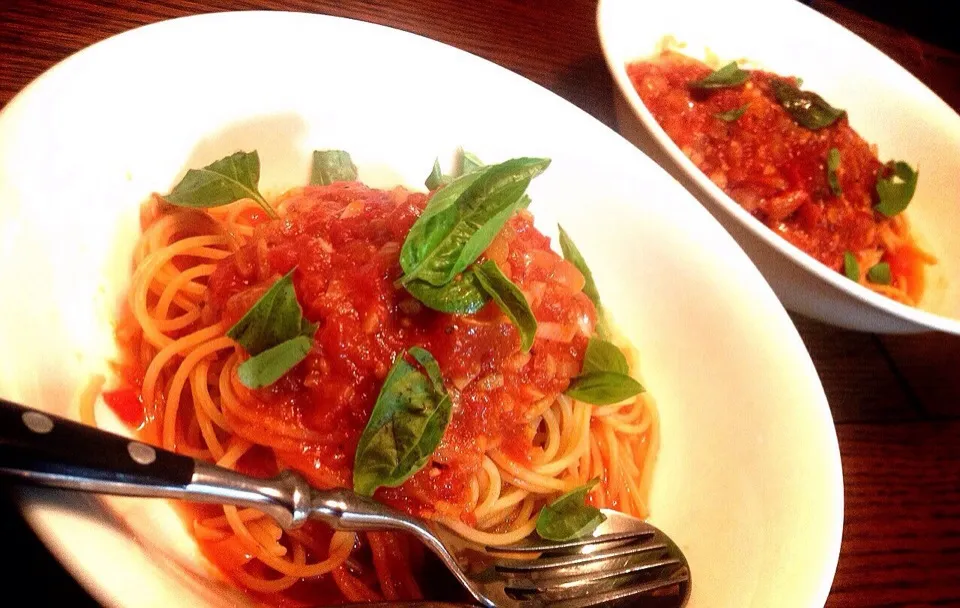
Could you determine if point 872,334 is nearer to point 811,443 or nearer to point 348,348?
point 811,443

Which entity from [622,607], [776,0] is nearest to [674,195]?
[622,607]

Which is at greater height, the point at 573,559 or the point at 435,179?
the point at 435,179

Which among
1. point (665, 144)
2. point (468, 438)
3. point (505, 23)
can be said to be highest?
point (505, 23)

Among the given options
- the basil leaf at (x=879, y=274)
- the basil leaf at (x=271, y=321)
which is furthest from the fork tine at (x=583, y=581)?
the basil leaf at (x=879, y=274)

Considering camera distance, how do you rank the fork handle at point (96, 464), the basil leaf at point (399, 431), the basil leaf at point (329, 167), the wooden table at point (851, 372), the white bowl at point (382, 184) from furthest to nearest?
the basil leaf at point (329, 167), the wooden table at point (851, 372), the basil leaf at point (399, 431), the white bowl at point (382, 184), the fork handle at point (96, 464)

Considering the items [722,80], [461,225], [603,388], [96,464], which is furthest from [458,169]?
[96,464]

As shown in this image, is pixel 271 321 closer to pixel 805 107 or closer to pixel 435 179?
pixel 435 179

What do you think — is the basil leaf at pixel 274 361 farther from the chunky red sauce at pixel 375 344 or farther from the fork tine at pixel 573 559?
the fork tine at pixel 573 559
